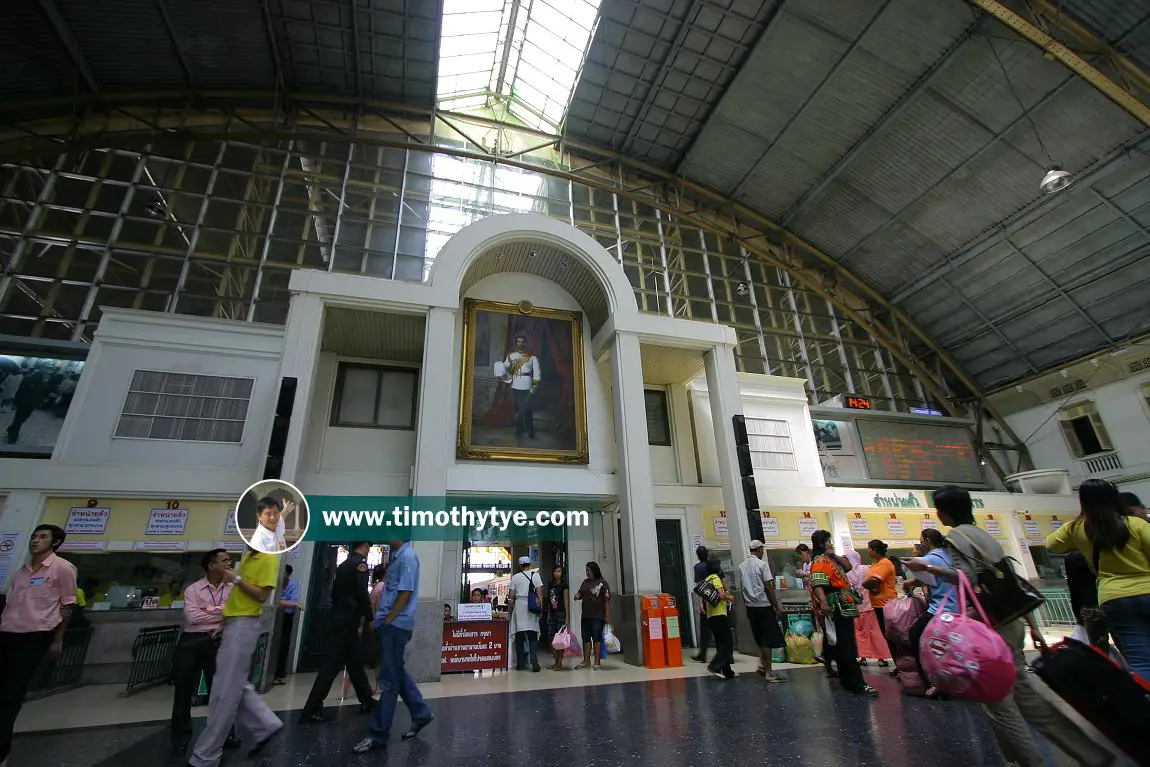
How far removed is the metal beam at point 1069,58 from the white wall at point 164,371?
1594cm

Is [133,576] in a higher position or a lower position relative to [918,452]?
lower

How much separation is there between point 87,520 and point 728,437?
1138 cm

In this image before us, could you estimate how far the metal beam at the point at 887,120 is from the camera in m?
12.6

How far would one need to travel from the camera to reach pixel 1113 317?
48.6ft

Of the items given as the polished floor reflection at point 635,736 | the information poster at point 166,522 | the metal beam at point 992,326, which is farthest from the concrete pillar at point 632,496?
the metal beam at point 992,326

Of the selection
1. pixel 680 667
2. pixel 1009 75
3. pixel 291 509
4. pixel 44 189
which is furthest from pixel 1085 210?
pixel 44 189

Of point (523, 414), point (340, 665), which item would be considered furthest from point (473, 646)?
point (523, 414)

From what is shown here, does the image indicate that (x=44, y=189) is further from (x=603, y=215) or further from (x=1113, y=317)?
(x=1113, y=317)

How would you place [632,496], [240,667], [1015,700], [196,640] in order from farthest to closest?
[632,496]
[196,640]
[240,667]
[1015,700]

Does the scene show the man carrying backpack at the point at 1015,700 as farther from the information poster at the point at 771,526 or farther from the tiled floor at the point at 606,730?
the information poster at the point at 771,526

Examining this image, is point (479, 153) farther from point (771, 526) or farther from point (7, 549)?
point (7, 549)

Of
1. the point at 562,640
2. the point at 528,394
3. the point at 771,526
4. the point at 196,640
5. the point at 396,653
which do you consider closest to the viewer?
the point at 396,653

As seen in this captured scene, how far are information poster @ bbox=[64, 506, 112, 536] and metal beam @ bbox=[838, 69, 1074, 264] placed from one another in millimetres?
20906

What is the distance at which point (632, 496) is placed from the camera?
371 inches
